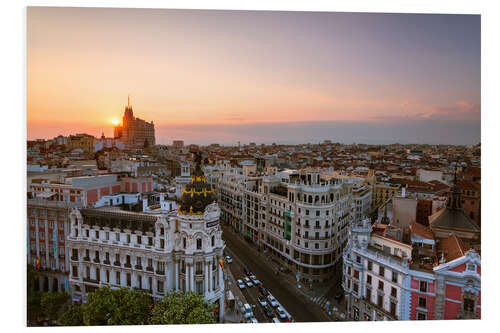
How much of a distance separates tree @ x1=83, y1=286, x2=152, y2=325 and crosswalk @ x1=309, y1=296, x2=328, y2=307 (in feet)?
28.1

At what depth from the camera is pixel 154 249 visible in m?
12.7

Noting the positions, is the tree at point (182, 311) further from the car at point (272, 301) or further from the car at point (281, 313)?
the car at point (272, 301)

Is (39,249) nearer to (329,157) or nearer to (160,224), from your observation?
(160,224)

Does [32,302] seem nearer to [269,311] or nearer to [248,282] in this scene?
[269,311]

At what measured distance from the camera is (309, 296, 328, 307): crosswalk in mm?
16031

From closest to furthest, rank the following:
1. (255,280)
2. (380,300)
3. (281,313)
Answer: (380,300) → (281,313) → (255,280)

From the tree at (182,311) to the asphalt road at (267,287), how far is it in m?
4.90

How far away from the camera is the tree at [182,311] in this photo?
34.4 ft

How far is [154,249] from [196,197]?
2.73 m

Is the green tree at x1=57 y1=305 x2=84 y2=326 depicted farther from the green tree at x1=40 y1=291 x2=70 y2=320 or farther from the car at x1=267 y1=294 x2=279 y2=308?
the car at x1=267 y1=294 x2=279 y2=308

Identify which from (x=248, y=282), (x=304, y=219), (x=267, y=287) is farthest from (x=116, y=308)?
(x=304, y=219)

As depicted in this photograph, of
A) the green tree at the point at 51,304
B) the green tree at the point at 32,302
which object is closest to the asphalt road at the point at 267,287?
the green tree at the point at 51,304
